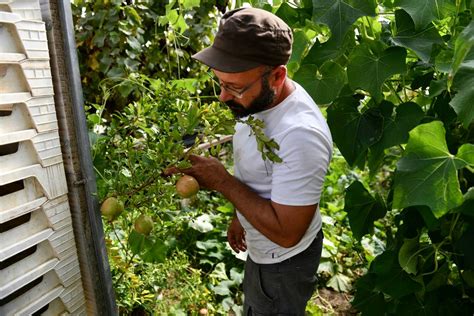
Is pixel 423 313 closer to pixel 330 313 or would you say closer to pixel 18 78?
pixel 330 313

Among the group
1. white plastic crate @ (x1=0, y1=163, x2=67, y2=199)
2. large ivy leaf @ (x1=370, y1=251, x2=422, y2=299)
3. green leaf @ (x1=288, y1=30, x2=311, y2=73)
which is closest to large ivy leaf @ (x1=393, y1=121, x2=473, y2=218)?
large ivy leaf @ (x1=370, y1=251, x2=422, y2=299)

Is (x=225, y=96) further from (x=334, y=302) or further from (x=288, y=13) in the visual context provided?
(x=334, y=302)

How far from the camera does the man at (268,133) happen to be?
3.92 ft

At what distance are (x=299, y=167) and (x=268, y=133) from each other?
0.50 ft

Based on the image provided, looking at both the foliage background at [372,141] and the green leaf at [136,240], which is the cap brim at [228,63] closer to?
the foliage background at [372,141]

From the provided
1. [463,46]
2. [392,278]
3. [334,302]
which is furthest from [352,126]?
[334,302]

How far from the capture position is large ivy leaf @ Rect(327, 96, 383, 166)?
1.45 m

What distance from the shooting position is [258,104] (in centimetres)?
127

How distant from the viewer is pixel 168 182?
1128mm

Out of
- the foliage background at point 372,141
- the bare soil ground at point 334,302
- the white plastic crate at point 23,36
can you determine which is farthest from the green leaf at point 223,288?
the white plastic crate at point 23,36

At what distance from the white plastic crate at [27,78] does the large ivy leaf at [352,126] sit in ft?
3.11

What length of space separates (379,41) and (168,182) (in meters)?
0.78

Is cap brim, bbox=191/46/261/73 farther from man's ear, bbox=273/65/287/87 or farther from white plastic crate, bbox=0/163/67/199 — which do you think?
white plastic crate, bbox=0/163/67/199

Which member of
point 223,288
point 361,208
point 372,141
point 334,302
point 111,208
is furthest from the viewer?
point 334,302
